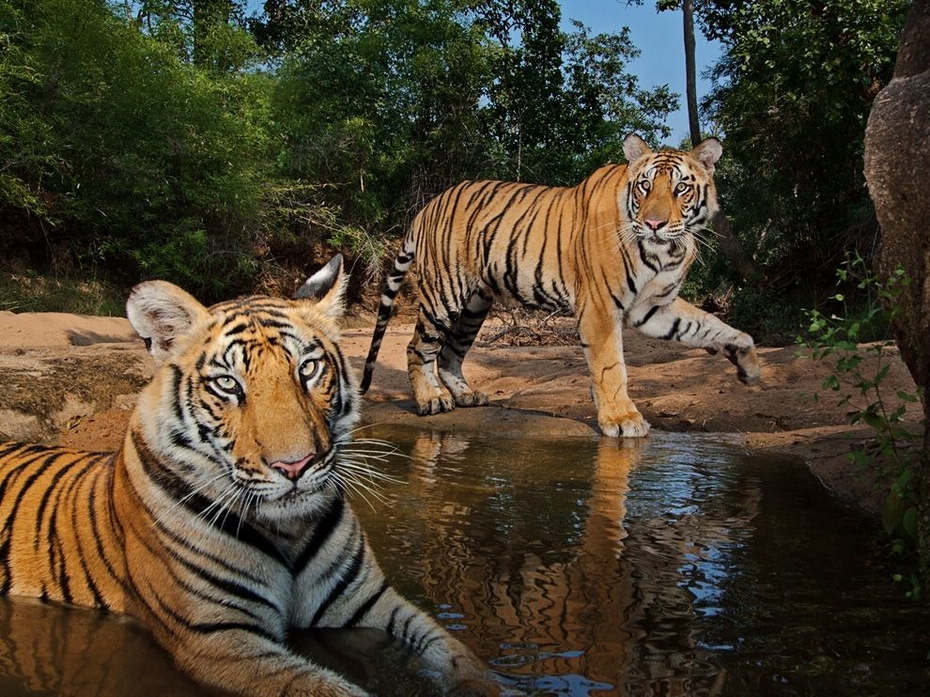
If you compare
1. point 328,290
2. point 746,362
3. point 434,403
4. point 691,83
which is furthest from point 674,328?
point 691,83

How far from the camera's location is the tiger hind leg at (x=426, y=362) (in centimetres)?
756

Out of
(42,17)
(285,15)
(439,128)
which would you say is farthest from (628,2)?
(42,17)

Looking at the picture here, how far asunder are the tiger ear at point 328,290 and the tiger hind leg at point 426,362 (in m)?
4.70

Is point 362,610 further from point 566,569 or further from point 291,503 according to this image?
point 566,569

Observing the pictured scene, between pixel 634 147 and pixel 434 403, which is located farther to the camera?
A: pixel 434 403

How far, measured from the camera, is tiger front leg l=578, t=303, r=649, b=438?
6.18 m

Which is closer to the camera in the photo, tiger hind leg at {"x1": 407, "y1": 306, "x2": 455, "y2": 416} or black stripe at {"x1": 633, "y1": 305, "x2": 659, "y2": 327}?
black stripe at {"x1": 633, "y1": 305, "x2": 659, "y2": 327}

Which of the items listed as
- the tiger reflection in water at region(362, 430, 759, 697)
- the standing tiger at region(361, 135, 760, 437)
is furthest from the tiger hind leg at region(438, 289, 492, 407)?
the tiger reflection in water at region(362, 430, 759, 697)

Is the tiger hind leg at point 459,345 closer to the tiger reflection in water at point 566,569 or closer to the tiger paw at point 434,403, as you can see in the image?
the tiger paw at point 434,403

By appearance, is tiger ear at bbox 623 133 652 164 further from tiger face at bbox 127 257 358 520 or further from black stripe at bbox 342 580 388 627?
black stripe at bbox 342 580 388 627

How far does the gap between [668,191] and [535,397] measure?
219 centimetres

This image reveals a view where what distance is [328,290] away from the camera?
109 inches

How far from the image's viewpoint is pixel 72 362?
6258 millimetres

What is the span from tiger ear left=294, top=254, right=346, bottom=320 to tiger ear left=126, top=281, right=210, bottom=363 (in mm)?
361
